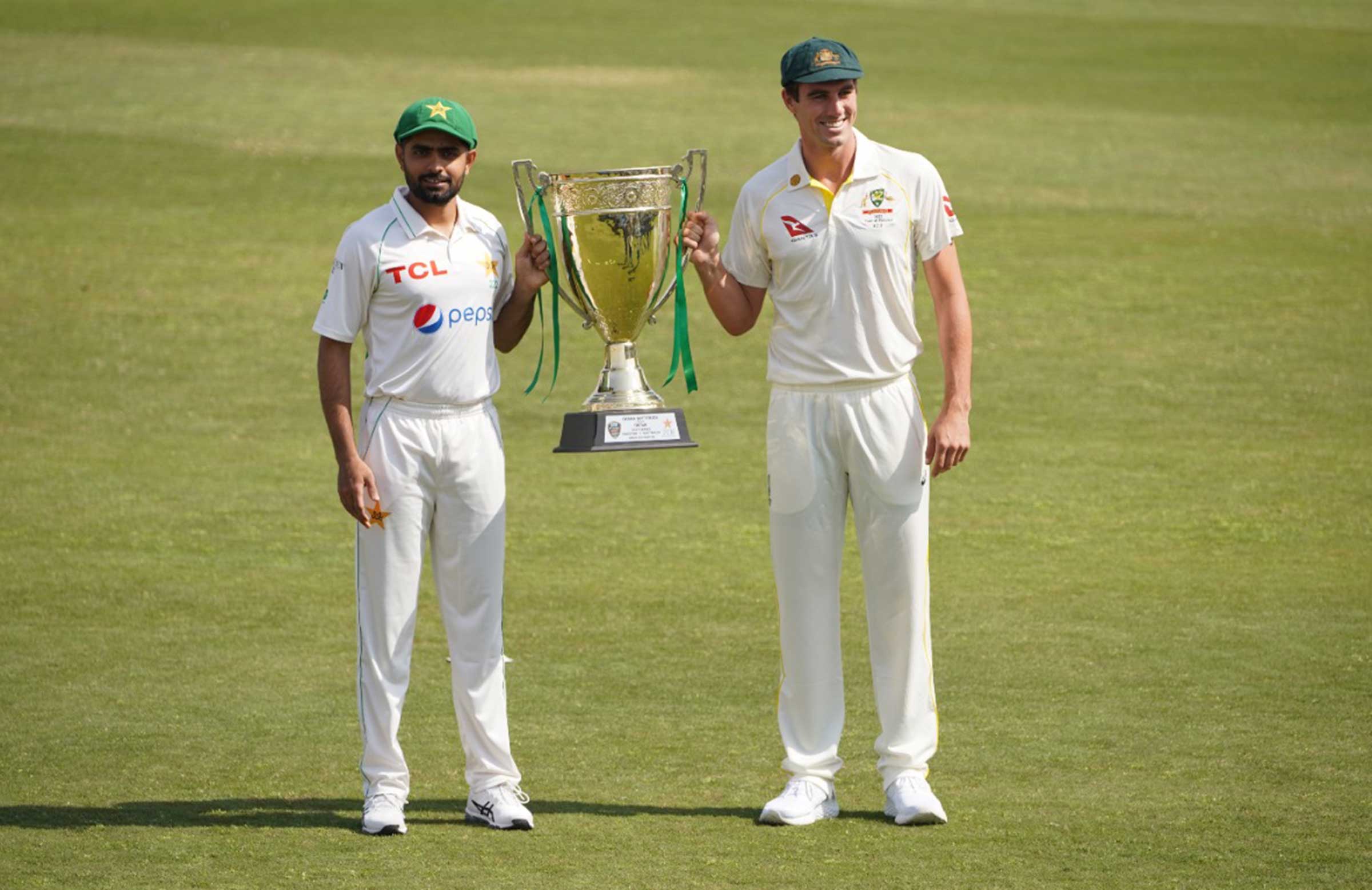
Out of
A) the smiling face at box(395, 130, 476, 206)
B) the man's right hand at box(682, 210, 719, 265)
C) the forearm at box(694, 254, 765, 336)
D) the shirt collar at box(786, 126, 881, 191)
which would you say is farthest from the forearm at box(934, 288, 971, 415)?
the smiling face at box(395, 130, 476, 206)

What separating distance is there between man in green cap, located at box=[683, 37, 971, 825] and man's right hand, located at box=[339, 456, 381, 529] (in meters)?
1.07

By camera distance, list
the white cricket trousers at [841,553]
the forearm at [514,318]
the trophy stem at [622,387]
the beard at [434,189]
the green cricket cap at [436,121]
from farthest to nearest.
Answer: the trophy stem at [622,387] → the forearm at [514,318] → the white cricket trousers at [841,553] → the beard at [434,189] → the green cricket cap at [436,121]

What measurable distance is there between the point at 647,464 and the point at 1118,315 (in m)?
5.02

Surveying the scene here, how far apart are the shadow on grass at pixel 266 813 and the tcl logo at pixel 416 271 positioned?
60.4 inches

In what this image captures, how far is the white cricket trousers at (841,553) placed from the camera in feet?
16.7

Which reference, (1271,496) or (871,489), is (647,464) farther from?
(871,489)

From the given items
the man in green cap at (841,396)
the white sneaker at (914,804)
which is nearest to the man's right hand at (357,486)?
the man in green cap at (841,396)

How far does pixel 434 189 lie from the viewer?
16.3 feet

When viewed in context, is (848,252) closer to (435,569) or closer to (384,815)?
(435,569)

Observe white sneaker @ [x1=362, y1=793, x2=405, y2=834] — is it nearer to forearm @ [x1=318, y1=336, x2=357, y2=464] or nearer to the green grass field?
the green grass field

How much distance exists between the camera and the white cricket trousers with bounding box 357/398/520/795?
5004 millimetres

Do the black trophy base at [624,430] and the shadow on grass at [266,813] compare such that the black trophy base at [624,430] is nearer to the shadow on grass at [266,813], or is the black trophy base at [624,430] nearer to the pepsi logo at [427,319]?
the pepsi logo at [427,319]

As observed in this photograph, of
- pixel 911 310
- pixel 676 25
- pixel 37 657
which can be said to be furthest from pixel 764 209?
pixel 676 25

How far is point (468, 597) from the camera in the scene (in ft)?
16.8
